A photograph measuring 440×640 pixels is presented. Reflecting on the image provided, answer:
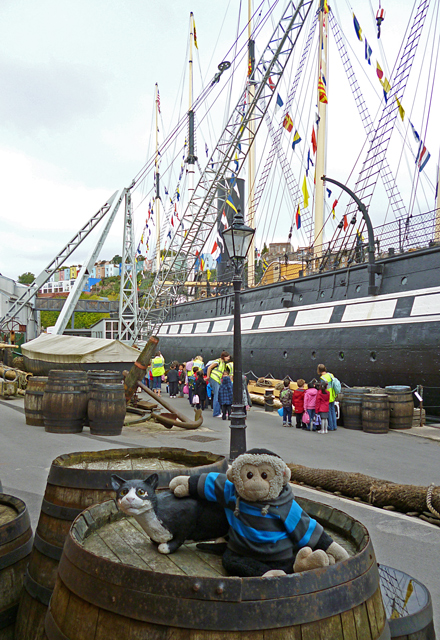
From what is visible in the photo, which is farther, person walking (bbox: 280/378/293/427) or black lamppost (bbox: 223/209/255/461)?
person walking (bbox: 280/378/293/427)

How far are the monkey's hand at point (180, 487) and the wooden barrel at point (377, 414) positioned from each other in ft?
33.8

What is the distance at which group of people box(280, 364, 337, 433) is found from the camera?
11.7 metres

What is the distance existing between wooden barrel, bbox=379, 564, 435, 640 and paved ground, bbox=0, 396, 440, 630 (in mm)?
972

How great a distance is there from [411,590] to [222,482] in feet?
4.06

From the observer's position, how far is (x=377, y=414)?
1164 cm

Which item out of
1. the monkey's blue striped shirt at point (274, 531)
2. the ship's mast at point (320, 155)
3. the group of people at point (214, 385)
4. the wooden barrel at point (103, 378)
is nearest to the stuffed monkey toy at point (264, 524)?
the monkey's blue striped shirt at point (274, 531)

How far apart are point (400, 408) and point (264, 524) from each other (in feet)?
36.4

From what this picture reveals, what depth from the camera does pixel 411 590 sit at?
8.19 ft

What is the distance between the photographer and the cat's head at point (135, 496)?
6.44ft

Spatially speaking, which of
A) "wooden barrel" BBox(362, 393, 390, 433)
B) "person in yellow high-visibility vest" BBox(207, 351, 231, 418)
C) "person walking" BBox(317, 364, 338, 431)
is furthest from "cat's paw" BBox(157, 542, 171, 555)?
"person in yellow high-visibility vest" BBox(207, 351, 231, 418)

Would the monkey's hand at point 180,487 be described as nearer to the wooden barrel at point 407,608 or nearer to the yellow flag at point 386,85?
the wooden barrel at point 407,608

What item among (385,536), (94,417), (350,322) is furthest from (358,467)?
(350,322)

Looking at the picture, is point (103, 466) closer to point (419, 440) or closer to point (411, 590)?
point (411, 590)

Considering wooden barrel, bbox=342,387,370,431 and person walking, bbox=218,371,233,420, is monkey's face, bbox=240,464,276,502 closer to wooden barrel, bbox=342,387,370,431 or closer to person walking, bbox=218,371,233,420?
wooden barrel, bbox=342,387,370,431
